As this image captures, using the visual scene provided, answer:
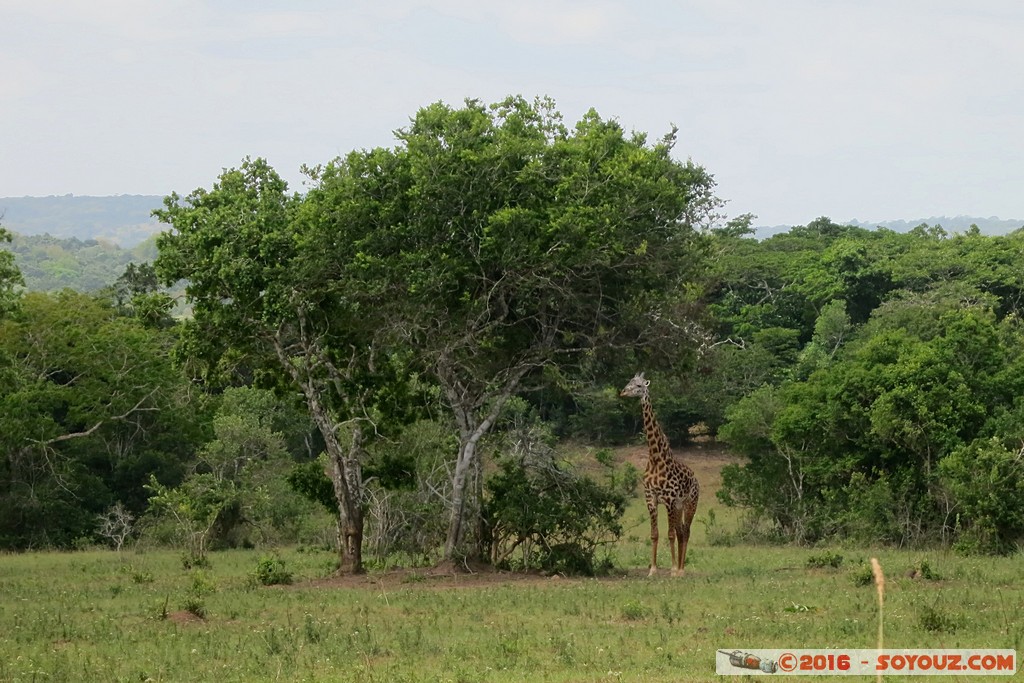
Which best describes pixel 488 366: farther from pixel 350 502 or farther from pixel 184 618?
pixel 184 618

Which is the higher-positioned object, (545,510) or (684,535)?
(545,510)

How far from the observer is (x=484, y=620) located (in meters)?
15.5

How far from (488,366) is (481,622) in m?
6.42

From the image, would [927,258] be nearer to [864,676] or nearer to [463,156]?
[463,156]

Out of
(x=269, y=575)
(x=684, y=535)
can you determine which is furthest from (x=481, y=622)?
(x=684, y=535)

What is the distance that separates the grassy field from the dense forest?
5.98 feet

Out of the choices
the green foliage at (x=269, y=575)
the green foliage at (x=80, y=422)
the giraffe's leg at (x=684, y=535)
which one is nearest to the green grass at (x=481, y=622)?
the green foliage at (x=269, y=575)

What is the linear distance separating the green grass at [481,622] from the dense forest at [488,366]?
2126 mm

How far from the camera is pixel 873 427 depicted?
25.2 metres

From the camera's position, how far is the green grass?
12422 millimetres

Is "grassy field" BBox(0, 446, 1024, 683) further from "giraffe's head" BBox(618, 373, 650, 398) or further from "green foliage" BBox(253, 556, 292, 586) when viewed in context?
"giraffe's head" BBox(618, 373, 650, 398)

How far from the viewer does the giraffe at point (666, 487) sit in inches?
813

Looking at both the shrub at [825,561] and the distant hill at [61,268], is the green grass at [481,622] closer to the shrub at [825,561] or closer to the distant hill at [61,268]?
the shrub at [825,561]

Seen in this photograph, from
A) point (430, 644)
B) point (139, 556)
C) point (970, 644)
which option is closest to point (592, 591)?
point (430, 644)
